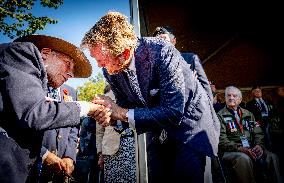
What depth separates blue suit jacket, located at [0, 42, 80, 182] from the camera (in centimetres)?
180

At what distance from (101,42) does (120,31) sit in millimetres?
196

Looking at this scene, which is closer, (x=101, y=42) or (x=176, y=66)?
(x=176, y=66)

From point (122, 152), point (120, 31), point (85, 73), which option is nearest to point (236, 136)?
point (122, 152)

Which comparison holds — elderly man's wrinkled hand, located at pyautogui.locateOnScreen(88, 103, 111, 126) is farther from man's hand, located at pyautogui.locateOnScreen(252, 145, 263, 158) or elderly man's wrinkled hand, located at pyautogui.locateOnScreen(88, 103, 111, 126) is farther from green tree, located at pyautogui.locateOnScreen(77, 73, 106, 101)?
green tree, located at pyautogui.locateOnScreen(77, 73, 106, 101)

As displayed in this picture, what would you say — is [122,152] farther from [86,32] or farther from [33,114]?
[33,114]

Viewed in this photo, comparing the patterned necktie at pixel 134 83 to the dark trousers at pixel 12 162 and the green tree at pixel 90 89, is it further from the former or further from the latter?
the green tree at pixel 90 89

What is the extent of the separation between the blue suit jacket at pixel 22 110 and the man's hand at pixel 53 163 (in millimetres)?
865

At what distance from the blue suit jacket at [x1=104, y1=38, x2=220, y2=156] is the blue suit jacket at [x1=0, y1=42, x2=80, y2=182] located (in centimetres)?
60

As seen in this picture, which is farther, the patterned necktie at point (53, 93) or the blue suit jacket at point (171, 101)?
the patterned necktie at point (53, 93)

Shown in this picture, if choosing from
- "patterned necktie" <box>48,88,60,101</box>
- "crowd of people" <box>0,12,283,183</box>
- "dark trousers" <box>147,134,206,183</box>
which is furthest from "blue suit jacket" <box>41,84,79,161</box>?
"dark trousers" <box>147,134,206,183</box>

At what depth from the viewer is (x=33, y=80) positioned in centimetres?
189

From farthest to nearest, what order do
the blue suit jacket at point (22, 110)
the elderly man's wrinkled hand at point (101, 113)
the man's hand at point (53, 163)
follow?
the man's hand at point (53, 163), the elderly man's wrinkled hand at point (101, 113), the blue suit jacket at point (22, 110)

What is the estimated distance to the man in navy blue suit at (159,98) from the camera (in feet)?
7.13

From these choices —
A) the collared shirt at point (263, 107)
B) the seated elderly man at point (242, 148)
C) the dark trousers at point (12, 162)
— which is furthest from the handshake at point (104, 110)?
the collared shirt at point (263, 107)
